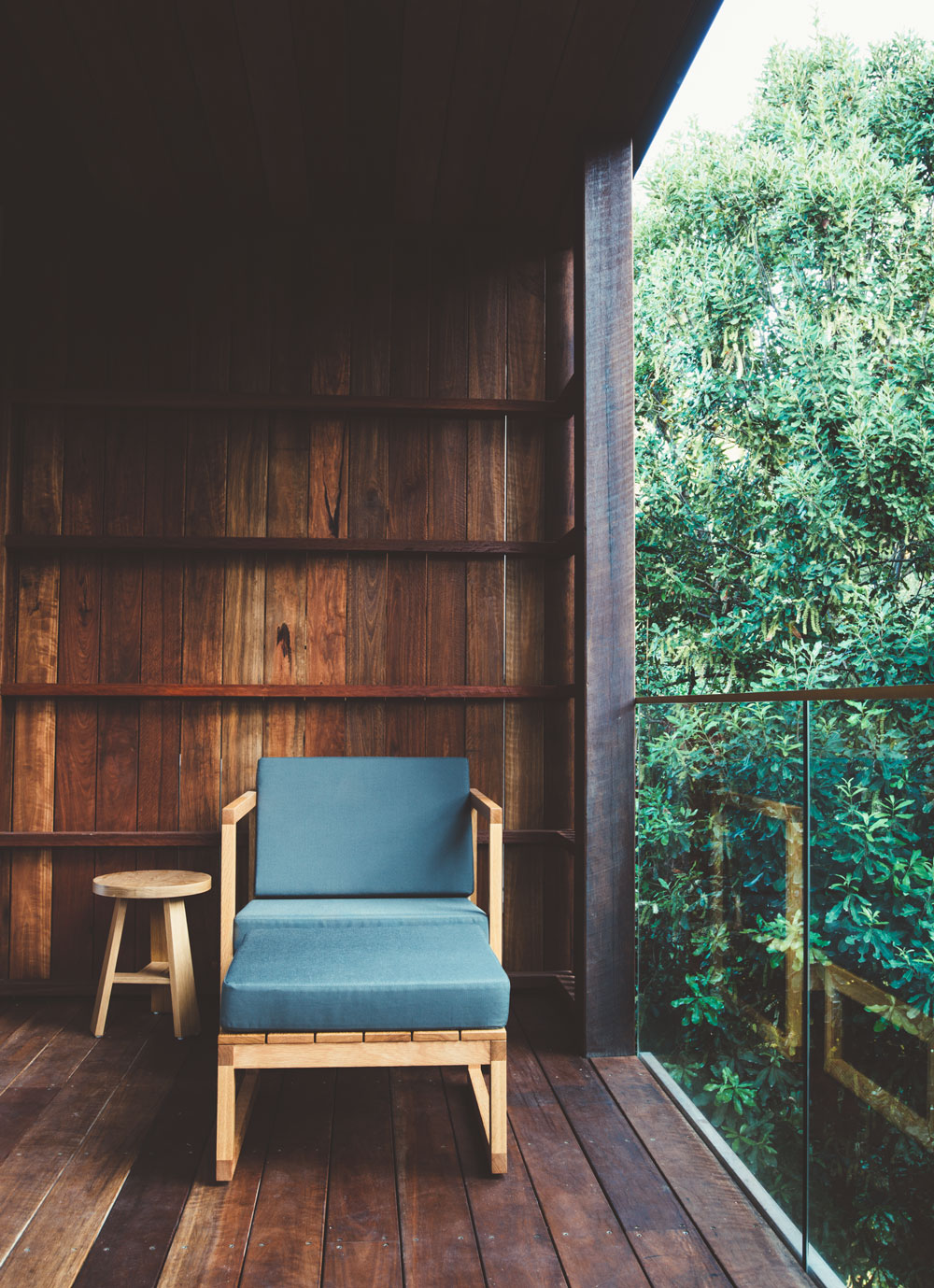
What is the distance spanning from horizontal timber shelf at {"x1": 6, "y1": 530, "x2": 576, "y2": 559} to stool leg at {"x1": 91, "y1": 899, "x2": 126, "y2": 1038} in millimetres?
1163

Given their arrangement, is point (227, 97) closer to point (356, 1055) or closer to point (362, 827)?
point (362, 827)

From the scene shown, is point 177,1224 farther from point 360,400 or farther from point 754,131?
point 754,131

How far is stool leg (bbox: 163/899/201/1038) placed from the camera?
275cm

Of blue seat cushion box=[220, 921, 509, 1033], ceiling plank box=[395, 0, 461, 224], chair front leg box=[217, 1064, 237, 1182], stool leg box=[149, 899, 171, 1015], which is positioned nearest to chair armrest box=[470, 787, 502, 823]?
blue seat cushion box=[220, 921, 509, 1033]

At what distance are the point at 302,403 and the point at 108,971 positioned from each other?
1.93 m

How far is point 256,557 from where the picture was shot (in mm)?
3242

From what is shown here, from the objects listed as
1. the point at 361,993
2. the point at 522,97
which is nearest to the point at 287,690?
the point at 361,993

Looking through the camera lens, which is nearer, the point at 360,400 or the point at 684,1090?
the point at 684,1090

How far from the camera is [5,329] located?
322 cm

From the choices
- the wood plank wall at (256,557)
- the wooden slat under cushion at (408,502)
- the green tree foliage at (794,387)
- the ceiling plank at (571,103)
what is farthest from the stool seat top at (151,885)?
the green tree foliage at (794,387)

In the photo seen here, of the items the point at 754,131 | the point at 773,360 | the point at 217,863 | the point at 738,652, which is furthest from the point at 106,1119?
the point at 754,131

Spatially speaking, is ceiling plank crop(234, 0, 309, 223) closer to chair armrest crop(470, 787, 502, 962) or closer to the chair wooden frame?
chair armrest crop(470, 787, 502, 962)

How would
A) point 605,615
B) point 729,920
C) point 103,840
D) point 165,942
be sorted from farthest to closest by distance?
Result: point 103,840, point 165,942, point 605,615, point 729,920

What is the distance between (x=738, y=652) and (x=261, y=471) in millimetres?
3621
